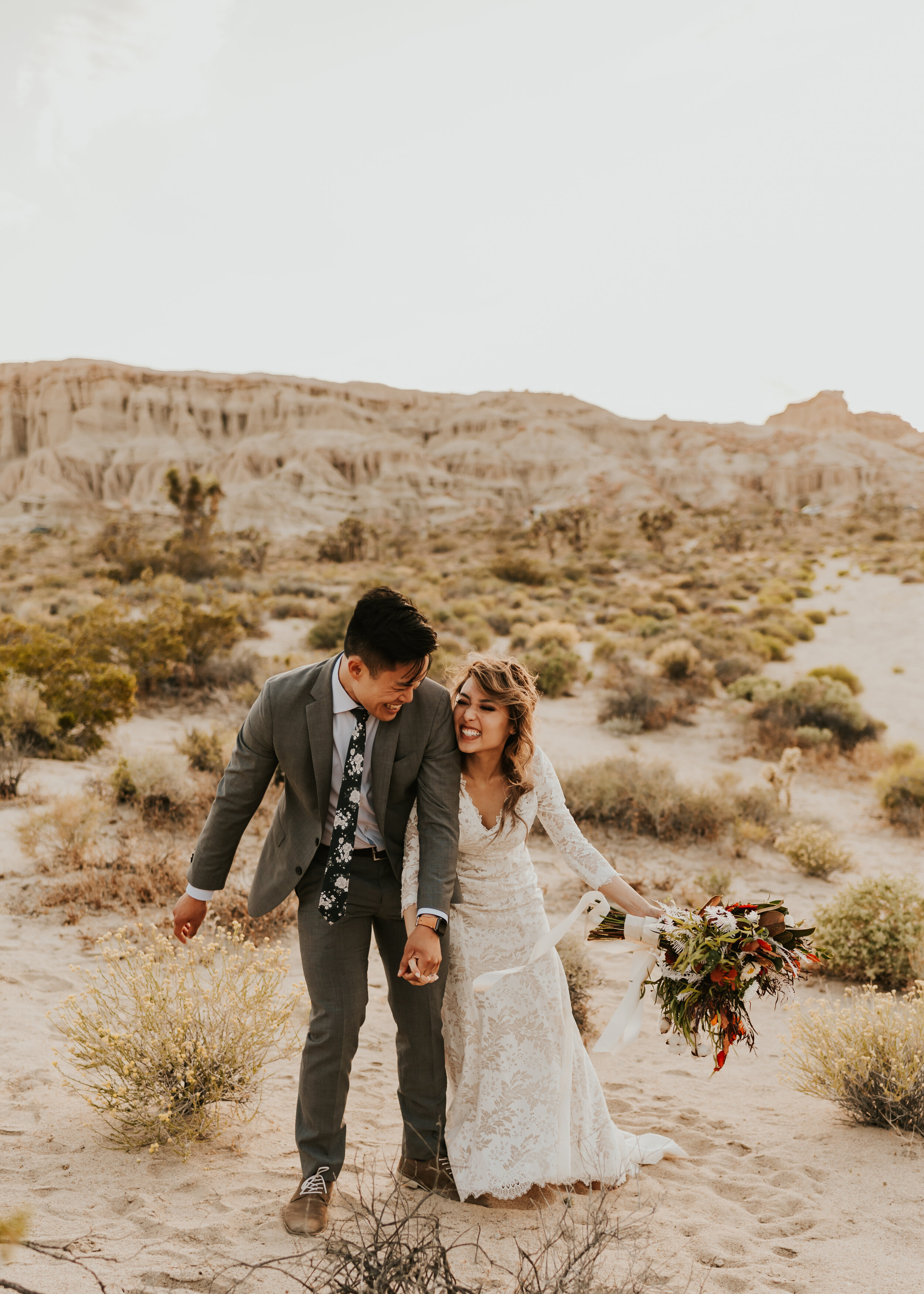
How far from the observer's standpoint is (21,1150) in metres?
3.09

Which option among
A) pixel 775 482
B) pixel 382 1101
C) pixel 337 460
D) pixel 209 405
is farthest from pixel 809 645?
pixel 209 405

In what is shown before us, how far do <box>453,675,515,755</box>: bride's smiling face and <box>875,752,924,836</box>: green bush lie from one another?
7.20 m

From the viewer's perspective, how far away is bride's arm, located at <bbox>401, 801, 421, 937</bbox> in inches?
106

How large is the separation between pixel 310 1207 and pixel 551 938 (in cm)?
111

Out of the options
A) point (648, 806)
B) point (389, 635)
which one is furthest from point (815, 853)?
point (389, 635)

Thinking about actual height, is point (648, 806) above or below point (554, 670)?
below

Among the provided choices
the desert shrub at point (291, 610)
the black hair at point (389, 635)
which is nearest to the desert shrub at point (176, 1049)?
the black hair at point (389, 635)

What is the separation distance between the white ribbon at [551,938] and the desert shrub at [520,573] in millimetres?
25283

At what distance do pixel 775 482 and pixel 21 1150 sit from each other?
275 ft

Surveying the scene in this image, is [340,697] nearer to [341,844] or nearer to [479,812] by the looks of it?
[341,844]

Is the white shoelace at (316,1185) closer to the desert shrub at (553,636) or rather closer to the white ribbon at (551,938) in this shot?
the white ribbon at (551,938)

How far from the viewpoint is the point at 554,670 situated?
13.6 m

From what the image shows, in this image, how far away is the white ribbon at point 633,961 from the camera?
2.87m

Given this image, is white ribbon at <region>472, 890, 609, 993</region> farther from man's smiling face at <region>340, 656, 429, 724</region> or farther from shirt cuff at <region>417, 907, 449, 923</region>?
Answer: man's smiling face at <region>340, 656, 429, 724</region>
